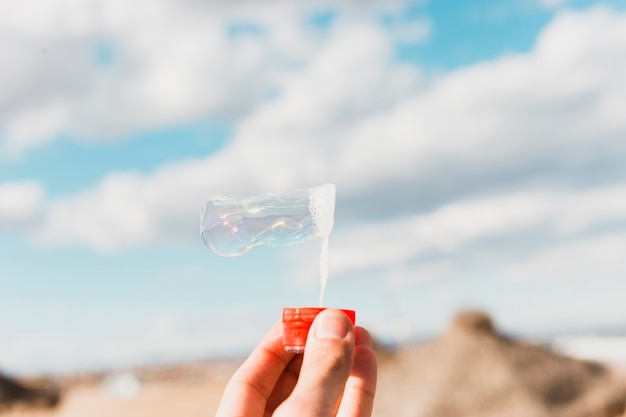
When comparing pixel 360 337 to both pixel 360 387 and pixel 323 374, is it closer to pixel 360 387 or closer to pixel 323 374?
pixel 360 387

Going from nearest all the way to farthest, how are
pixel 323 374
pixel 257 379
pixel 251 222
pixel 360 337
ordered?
pixel 323 374
pixel 360 337
pixel 257 379
pixel 251 222

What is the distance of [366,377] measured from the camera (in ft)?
7.79

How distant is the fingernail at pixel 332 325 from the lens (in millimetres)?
2131

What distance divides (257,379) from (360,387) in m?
0.40

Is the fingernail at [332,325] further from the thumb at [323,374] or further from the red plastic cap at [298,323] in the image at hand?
the red plastic cap at [298,323]

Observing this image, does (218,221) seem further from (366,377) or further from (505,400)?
(505,400)

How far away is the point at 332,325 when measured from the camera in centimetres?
217

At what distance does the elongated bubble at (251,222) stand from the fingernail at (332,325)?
79cm

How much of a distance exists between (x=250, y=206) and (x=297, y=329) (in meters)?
0.84

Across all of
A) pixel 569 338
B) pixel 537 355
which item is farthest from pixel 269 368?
pixel 569 338

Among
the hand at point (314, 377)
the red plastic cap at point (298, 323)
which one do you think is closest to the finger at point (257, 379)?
the hand at point (314, 377)

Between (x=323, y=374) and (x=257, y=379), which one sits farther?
(x=257, y=379)

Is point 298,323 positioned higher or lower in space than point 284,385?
higher

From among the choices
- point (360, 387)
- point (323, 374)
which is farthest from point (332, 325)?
point (360, 387)
